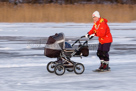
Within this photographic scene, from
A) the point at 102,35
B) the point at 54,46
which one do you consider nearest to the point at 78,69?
the point at 54,46

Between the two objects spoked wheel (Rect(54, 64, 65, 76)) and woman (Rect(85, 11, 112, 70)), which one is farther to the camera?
woman (Rect(85, 11, 112, 70))

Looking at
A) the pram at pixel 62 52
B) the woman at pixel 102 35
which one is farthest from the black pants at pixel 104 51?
the pram at pixel 62 52

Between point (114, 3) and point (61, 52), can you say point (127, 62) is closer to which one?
point (61, 52)

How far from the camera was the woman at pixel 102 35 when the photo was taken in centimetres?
916

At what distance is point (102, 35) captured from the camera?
9.16 metres

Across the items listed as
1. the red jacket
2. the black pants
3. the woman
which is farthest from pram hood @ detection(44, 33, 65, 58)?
the black pants

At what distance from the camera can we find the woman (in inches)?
361

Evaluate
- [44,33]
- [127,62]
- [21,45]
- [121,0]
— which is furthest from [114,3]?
[127,62]

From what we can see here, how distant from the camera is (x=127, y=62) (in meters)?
10.9

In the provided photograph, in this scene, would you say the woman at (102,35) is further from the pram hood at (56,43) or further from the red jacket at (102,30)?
the pram hood at (56,43)

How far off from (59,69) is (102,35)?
1.24 metres

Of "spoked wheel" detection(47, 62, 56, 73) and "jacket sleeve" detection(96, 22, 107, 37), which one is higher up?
"jacket sleeve" detection(96, 22, 107, 37)

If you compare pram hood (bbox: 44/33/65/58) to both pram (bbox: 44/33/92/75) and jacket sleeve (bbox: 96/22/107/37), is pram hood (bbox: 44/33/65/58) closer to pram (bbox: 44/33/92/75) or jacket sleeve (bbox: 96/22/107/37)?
pram (bbox: 44/33/92/75)

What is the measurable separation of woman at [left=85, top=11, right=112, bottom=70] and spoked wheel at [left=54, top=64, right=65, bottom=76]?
0.90 meters
